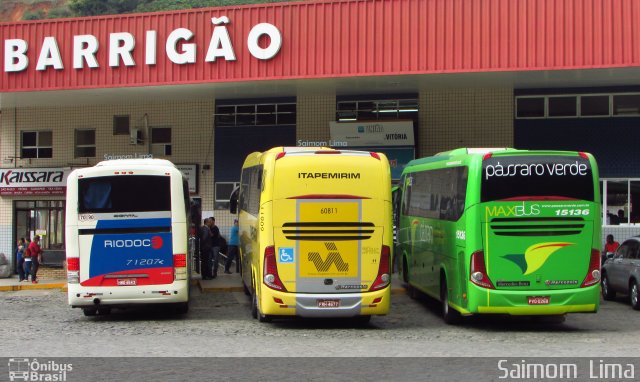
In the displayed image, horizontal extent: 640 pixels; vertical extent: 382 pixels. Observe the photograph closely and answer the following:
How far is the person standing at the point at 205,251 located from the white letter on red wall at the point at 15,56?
752 cm

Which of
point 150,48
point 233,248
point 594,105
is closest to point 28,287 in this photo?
point 233,248

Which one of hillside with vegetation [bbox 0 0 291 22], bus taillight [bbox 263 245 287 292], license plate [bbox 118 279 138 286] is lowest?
license plate [bbox 118 279 138 286]

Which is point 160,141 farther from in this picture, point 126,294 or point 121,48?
point 126,294

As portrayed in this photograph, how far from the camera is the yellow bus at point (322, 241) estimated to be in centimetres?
1434

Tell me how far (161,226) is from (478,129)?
12.7 metres

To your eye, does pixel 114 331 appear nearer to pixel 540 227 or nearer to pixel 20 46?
pixel 540 227

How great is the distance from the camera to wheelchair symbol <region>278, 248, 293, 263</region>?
1438cm

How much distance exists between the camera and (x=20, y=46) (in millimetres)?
24484

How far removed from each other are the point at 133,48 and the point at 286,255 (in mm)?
11783

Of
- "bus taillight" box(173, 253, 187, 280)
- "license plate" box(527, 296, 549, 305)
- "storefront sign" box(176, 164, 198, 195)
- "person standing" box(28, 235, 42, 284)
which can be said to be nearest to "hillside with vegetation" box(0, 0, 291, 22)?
"storefront sign" box(176, 164, 198, 195)

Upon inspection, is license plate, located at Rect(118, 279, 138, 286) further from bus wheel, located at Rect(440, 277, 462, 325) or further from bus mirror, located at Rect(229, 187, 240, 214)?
bus mirror, located at Rect(229, 187, 240, 214)

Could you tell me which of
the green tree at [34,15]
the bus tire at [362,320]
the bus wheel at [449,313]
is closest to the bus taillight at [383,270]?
the bus tire at [362,320]

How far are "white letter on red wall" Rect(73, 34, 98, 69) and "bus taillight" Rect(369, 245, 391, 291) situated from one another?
13066 mm

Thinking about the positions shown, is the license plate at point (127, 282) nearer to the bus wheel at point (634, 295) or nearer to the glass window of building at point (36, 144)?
the bus wheel at point (634, 295)
